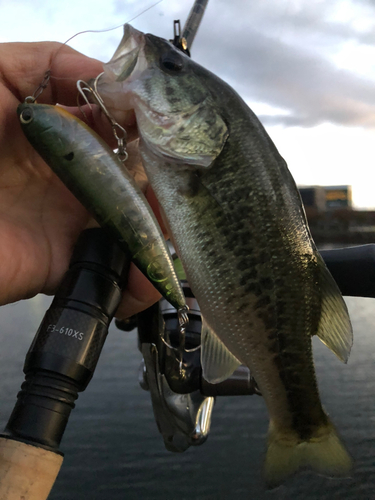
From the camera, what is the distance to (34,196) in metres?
1.22

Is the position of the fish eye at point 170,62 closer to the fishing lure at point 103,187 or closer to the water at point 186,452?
the fishing lure at point 103,187

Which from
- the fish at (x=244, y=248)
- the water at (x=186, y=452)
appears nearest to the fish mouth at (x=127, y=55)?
the fish at (x=244, y=248)

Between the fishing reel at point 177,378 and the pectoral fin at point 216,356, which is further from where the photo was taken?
the fishing reel at point 177,378


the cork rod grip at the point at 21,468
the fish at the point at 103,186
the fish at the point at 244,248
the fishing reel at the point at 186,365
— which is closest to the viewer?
the cork rod grip at the point at 21,468

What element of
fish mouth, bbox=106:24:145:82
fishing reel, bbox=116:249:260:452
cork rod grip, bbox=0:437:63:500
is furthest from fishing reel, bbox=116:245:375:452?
fish mouth, bbox=106:24:145:82

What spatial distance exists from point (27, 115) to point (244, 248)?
632mm

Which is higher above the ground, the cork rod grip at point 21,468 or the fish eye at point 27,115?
the fish eye at point 27,115

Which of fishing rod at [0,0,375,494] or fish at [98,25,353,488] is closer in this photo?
fishing rod at [0,0,375,494]

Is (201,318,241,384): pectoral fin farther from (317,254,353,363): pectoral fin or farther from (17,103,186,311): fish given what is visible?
(317,254,353,363): pectoral fin

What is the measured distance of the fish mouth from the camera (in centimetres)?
96

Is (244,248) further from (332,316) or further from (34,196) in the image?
(34,196)

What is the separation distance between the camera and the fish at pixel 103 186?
2.69 ft

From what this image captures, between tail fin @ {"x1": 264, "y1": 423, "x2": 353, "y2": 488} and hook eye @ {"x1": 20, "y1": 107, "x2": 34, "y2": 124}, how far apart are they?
1078mm

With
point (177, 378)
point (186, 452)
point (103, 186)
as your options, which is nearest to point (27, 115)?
point (103, 186)
